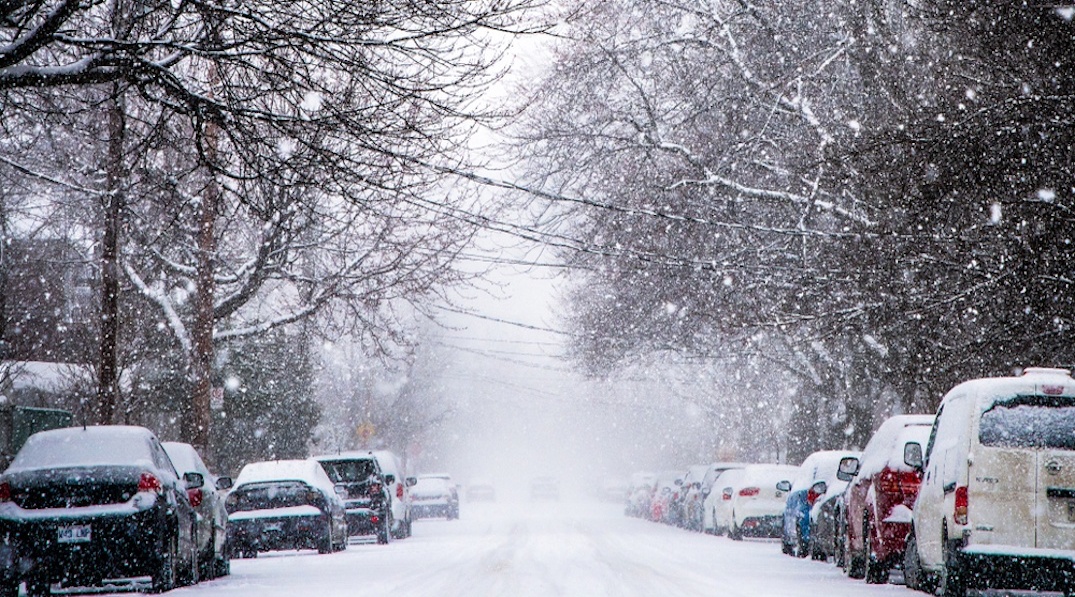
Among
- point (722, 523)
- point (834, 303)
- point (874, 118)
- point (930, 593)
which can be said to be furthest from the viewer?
point (722, 523)

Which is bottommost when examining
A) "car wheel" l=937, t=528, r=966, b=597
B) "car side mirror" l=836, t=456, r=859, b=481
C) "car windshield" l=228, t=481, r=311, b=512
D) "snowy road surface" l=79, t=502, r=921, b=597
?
"snowy road surface" l=79, t=502, r=921, b=597

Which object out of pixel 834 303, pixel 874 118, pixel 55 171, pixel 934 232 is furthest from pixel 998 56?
pixel 55 171

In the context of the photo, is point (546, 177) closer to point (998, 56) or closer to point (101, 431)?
point (998, 56)

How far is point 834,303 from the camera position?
25.6 meters

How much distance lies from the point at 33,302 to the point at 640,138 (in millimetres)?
26018

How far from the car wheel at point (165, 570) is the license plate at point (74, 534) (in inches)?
28.5

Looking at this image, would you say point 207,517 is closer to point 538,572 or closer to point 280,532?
point 538,572

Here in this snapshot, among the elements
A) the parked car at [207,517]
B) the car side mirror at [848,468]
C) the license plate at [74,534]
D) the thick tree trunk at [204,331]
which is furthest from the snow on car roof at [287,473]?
the car side mirror at [848,468]

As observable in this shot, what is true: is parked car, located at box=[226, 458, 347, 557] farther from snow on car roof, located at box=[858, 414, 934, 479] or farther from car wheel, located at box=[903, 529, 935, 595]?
car wheel, located at box=[903, 529, 935, 595]

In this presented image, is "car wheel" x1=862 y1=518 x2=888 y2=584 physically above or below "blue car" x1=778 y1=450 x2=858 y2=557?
below

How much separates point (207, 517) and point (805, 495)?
8947mm

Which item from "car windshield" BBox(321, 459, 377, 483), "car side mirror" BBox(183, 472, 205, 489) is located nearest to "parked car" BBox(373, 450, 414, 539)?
"car windshield" BBox(321, 459, 377, 483)

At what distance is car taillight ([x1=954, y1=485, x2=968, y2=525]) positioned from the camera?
12234mm

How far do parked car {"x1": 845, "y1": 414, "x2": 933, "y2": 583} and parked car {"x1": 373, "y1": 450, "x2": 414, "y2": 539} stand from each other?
13.8m
